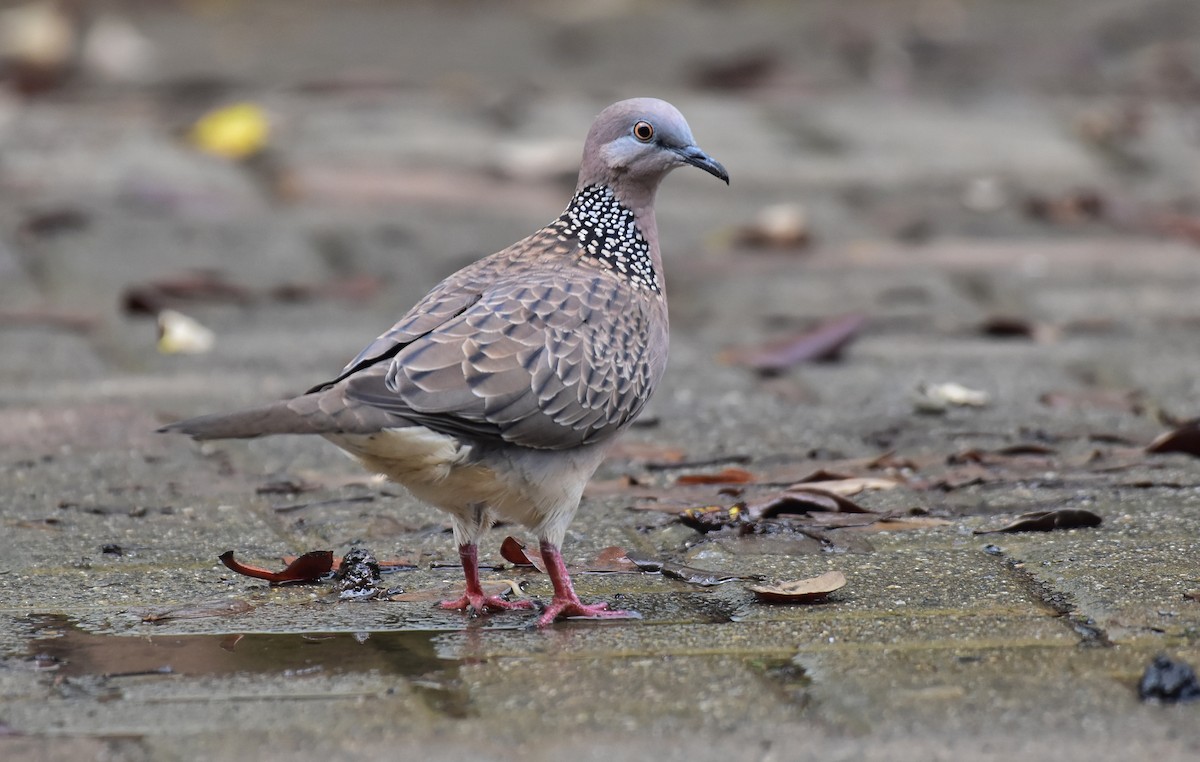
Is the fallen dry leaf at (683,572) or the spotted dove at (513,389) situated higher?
the spotted dove at (513,389)

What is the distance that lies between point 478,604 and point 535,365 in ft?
1.95

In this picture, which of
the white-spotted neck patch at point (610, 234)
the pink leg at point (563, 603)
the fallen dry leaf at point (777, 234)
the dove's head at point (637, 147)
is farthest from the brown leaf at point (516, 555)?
the fallen dry leaf at point (777, 234)

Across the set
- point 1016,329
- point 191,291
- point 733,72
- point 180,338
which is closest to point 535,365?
point 180,338

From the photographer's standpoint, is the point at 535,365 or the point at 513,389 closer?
the point at 513,389

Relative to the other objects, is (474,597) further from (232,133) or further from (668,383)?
(232,133)

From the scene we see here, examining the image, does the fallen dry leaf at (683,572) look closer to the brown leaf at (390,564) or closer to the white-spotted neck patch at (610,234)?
the brown leaf at (390,564)

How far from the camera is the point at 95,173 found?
26.7 ft

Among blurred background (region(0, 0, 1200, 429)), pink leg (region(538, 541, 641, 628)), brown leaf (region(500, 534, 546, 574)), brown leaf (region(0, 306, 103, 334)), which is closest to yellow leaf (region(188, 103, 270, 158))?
blurred background (region(0, 0, 1200, 429))

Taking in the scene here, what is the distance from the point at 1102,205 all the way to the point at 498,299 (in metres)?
4.87

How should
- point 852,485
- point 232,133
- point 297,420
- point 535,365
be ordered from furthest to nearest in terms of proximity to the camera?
point 232,133, point 852,485, point 535,365, point 297,420

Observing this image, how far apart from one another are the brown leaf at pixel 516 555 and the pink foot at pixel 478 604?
42 cm

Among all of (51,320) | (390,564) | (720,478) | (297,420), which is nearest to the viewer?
(297,420)

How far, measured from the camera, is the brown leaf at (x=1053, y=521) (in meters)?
4.25

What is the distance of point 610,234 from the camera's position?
4605 mm
